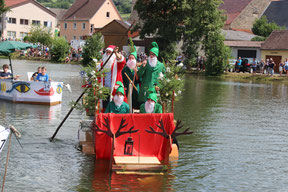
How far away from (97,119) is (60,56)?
188 feet

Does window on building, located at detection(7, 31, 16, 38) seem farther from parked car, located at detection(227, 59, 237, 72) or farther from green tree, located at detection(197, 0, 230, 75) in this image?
parked car, located at detection(227, 59, 237, 72)

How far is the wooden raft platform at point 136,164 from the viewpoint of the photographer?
1134 cm

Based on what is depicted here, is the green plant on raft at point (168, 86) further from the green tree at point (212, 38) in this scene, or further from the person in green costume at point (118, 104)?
the green tree at point (212, 38)

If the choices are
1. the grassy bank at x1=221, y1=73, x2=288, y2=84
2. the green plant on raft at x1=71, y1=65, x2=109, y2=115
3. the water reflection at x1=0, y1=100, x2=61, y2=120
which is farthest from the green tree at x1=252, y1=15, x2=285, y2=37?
the green plant on raft at x1=71, y1=65, x2=109, y2=115

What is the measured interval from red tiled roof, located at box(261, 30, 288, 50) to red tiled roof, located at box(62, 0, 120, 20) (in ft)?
168

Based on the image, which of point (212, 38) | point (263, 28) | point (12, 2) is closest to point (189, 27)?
point (212, 38)

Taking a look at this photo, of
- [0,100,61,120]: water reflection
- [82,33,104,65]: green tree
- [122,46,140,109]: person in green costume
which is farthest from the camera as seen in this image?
[82,33,104,65]: green tree

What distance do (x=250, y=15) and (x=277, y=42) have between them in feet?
92.6

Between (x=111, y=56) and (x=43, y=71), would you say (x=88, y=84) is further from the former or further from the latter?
(x=43, y=71)

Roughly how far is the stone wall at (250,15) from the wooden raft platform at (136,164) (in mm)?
72606

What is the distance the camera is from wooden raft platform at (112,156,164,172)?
11.3 metres

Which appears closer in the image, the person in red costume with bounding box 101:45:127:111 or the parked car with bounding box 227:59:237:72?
the person in red costume with bounding box 101:45:127:111

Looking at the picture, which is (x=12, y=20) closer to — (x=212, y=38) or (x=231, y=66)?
(x=212, y=38)

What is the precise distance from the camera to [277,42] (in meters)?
57.4
